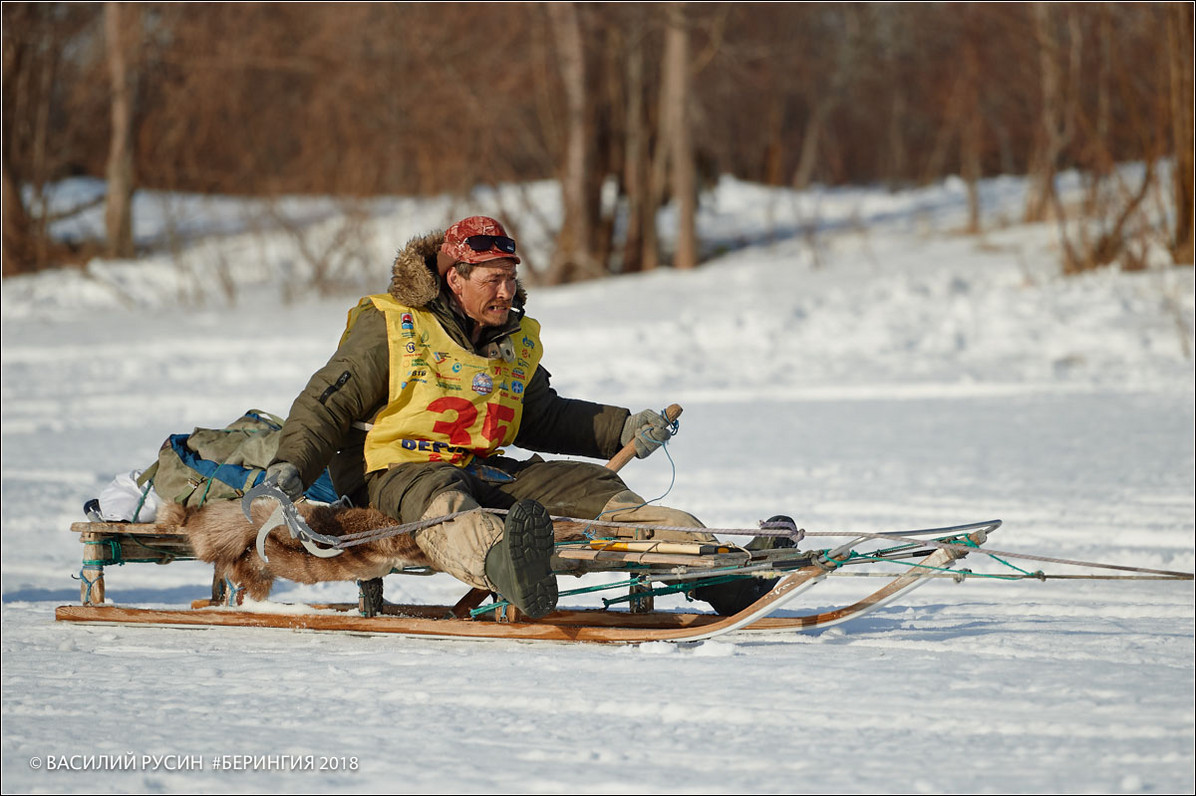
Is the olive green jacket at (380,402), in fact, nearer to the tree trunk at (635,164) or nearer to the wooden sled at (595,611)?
the wooden sled at (595,611)

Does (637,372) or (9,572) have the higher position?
(637,372)

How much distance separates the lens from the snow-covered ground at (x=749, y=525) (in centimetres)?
317

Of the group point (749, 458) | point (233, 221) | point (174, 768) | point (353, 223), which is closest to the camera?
point (174, 768)

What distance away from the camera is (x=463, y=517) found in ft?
14.0

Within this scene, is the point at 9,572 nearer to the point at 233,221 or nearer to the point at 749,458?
the point at 749,458

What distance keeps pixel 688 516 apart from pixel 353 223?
51.2ft

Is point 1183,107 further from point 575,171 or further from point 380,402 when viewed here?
point 380,402

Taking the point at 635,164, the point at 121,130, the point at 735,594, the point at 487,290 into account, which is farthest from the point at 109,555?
the point at 121,130

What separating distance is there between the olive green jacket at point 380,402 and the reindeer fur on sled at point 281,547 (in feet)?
0.68

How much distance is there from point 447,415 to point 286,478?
0.59 metres

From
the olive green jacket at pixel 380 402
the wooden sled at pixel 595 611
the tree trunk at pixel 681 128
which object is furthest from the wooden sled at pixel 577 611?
the tree trunk at pixel 681 128

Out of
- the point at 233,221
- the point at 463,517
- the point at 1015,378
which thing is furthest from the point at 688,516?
the point at 233,221

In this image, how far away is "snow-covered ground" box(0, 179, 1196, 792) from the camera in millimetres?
3166

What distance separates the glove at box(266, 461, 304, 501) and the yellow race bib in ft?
1.27
